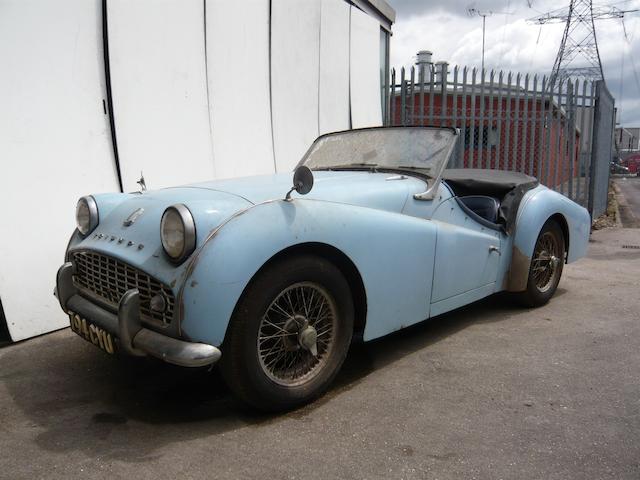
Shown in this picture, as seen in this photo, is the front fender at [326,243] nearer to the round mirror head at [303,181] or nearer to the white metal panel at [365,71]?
the round mirror head at [303,181]

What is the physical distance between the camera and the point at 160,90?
475 centimetres

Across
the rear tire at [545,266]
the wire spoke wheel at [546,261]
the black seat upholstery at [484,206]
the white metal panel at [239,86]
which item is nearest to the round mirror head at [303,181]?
the black seat upholstery at [484,206]

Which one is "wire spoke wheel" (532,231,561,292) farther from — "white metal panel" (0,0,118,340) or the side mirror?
"white metal panel" (0,0,118,340)

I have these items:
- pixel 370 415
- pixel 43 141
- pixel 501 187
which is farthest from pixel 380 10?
pixel 370 415

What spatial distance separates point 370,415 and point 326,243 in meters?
0.84

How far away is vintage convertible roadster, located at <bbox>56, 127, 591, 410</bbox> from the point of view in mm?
2137

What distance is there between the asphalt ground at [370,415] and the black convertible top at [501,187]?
34.7 inches

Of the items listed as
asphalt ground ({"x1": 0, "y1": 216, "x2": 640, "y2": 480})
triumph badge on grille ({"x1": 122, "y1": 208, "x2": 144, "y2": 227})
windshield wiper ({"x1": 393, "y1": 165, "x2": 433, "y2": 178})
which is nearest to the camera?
asphalt ground ({"x1": 0, "y1": 216, "x2": 640, "y2": 480})

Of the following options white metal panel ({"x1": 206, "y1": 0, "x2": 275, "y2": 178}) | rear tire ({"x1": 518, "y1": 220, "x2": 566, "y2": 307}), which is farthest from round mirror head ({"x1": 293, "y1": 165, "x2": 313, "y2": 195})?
white metal panel ({"x1": 206, "y1": 0, "x2": 275, "y2": 178})

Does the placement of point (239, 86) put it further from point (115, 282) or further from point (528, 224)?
point (115, 282)

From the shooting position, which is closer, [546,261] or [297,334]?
[297,334]

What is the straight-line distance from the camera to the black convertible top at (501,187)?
12.5ft

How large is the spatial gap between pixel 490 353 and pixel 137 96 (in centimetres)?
362

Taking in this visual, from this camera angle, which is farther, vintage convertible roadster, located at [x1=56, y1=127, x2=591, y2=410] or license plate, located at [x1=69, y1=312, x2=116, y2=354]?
license plate, located at [x1=69, y1=312, x2=116, y2=354]
